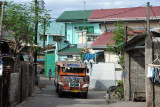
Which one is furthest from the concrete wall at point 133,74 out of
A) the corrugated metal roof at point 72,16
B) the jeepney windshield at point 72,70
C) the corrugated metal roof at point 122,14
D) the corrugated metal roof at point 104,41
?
the corrugated metal roof at point 72,16

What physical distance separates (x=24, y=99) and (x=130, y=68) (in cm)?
691

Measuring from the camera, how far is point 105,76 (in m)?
28.8

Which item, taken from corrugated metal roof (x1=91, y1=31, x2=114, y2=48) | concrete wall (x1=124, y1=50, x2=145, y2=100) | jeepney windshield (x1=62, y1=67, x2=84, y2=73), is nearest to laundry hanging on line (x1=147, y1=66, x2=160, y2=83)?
concrete wall (x1=124, y1=50, x2=145, y2=100)

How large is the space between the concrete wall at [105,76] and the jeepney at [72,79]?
6.82 meters

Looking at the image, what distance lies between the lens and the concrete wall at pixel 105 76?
92.5 feet

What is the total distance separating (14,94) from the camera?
13.7m

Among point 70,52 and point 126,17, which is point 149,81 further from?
point 70,52

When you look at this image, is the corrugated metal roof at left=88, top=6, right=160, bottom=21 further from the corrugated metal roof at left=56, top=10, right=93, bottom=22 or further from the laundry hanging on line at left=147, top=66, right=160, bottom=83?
the laundry hanging on line at left=147, top=66, right=160, bottom=83

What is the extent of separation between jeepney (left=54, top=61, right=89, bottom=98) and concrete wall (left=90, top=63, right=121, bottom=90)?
268 inches

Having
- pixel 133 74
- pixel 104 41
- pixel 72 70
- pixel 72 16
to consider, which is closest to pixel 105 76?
pixel 104 41

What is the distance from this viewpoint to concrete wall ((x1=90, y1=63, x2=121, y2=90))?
28197 mm

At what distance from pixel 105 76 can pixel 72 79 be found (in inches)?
321

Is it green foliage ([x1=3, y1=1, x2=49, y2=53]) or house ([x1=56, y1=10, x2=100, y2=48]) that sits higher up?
house ([x1=56, y1=10, x2=100, y2=48])

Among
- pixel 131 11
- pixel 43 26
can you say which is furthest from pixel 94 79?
pixel 43 26
